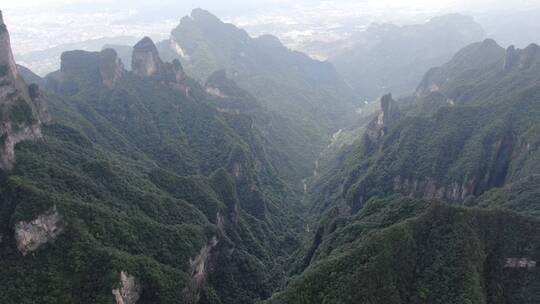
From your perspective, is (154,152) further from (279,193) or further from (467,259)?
(467,259)

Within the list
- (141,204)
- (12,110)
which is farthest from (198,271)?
(12,110)

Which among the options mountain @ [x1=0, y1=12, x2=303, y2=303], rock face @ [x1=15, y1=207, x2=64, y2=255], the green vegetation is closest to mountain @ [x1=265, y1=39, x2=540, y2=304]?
the green vegetation

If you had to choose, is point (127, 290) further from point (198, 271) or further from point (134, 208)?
point (134, 208)

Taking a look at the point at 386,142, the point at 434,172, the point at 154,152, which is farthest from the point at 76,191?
the point at 386,142

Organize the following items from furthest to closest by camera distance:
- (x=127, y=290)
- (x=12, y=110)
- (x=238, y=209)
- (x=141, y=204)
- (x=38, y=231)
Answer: (x=238, y=209) < (x=141, y=204) < (x=12, y=110) < (x=127, y=290) < (x=38, y=231)

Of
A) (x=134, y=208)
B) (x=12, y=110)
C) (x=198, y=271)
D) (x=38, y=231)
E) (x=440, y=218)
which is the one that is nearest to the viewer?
(x=38, y=231)

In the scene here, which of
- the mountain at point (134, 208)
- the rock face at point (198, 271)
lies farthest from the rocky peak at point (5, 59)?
the rock face at point (198, 271)

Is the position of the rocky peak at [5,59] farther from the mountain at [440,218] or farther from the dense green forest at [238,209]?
the mountain at [440,218]
